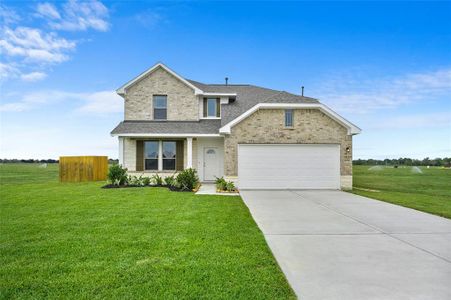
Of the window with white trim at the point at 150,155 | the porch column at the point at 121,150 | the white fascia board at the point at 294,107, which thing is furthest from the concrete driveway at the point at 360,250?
the porch column at the point at 121,150

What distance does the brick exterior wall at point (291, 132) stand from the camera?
15477mm

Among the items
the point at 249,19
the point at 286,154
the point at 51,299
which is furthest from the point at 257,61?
the point at 51,299

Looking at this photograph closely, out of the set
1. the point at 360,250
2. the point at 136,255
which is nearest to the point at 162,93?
the point at 136,255

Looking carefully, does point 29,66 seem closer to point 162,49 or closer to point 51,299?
point 162,49

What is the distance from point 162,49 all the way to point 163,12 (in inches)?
118

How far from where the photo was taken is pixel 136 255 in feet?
16.3

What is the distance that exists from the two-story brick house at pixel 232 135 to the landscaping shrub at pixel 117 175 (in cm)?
145

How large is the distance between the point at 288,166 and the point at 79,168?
16.0m

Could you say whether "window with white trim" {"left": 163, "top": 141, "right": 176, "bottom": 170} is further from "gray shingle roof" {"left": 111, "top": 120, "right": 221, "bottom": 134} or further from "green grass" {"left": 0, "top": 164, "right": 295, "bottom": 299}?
"green grass" {"left": 0, "top": 164, "right": 295, "bottom": 299}

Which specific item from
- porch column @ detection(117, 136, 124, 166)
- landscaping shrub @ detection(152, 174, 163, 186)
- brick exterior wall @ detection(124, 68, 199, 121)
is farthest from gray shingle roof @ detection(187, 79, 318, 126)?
porch column @ detection(117, 136, 124, 166)

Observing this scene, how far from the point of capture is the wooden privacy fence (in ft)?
69.6

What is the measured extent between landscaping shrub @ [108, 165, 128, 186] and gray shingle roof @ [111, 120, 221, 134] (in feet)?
7.17

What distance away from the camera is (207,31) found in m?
18.9

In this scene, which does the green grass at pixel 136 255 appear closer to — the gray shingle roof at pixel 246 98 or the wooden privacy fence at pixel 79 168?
the gray shingle roof at pixel 246 98
